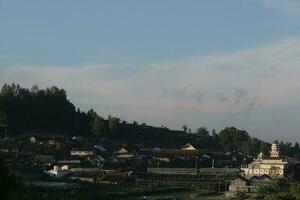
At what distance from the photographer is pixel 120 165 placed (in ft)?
148

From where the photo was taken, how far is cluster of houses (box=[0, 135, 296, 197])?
37312mm

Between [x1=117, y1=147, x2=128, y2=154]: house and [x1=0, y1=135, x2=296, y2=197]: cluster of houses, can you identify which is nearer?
[x1=0, y1=135, x2=296, y2=197]: cluster of houses

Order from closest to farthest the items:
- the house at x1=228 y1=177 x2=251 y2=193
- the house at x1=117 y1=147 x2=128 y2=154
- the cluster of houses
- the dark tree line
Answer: the house at x1=228 y1=177 x2=251 y2=193 < the cluster of houses < the house at x1=117 y1=147 x2=128 y2=154 < the dark tree line

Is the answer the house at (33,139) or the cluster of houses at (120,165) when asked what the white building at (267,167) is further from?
the house at (33,139)

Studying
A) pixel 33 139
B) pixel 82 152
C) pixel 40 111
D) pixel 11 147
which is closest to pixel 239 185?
pixel 82 152

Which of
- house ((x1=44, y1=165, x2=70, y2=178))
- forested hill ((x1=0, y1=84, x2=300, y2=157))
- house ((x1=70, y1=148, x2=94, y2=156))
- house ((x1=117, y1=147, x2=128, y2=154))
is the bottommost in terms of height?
house ((x1=44, y1=165, x2=70, y2=178))

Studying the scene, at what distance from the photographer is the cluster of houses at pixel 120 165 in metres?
37.3

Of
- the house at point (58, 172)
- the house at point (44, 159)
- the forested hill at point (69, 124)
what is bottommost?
the house at point (58, 172)

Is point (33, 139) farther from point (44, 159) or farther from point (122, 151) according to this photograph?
point (122, 151)

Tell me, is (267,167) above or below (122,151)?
below

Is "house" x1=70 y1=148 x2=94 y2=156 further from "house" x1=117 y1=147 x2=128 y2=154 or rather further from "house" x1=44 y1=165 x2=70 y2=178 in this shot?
"house" x1=44 y1=165 x2=70 y2=178

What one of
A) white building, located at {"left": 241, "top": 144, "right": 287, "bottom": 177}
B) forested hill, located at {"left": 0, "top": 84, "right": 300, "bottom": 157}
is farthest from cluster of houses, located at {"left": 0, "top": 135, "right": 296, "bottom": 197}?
forested hill, located at {"left": 0, "top": 84, "right": 300, "bottom": 157}

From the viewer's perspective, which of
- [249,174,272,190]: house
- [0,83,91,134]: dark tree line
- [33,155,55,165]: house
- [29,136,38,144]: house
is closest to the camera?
[249,174,272,190]: house

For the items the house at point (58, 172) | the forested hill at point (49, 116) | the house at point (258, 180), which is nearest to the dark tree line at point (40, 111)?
the forested hill at point (49, 116)
